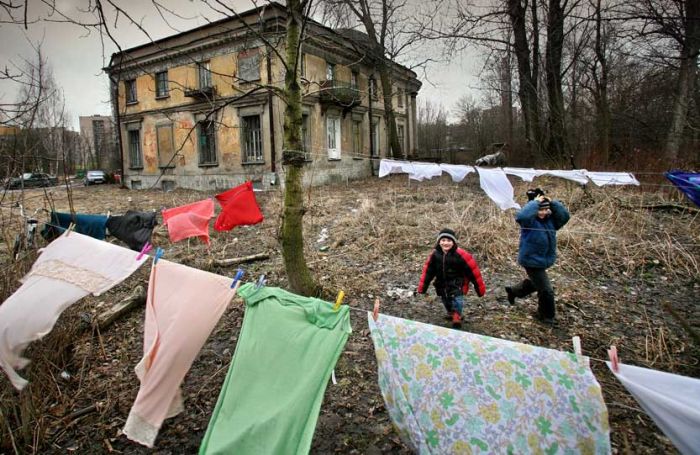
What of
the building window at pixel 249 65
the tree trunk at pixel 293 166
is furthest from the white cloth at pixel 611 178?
the building window at pixel 249 65

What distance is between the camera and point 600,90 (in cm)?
1688

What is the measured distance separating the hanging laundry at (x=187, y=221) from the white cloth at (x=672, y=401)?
218 inches

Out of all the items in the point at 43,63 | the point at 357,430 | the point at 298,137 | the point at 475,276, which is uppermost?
the point at 43,63

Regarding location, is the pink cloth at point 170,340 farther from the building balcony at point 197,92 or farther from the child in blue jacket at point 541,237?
the child in blue jacket at point 541,237

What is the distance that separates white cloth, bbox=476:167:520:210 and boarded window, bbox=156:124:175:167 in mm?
18588

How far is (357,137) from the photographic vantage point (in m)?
22.3

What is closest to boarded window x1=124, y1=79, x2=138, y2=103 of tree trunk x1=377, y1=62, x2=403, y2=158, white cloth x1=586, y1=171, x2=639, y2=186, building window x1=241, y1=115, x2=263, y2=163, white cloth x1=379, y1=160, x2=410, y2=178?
building window x1=241, y1=115, x2=263, y2=163

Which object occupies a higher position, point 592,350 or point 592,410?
point 592,410

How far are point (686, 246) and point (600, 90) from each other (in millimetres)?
13860

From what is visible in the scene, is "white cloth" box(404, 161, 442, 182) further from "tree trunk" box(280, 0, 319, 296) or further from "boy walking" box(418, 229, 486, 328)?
"tree trunk" box(280, 0, 319, 296)

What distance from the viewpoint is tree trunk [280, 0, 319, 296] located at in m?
3.59

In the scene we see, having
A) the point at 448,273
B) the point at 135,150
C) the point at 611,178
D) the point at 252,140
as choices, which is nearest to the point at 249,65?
the point at 252,140

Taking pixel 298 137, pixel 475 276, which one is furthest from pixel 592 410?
pixel 298 137

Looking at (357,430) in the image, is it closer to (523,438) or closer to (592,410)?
(523,438)
